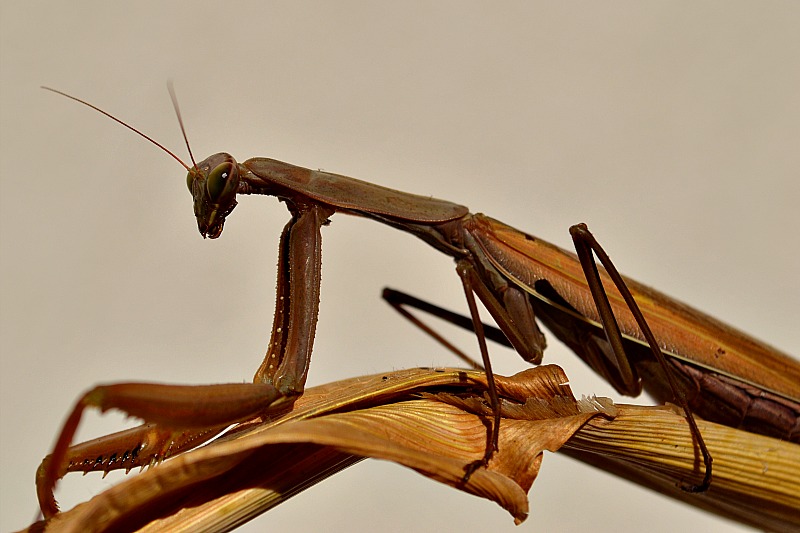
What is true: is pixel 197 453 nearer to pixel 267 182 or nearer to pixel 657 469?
pixel 267 182

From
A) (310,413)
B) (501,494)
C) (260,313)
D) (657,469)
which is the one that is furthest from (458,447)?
(260,313)

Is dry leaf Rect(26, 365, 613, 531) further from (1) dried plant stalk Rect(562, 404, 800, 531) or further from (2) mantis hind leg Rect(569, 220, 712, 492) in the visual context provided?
(2) mantis hind leg Rect(569, 220, 712, 492)

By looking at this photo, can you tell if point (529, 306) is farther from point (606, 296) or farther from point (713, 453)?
point (713, 453)

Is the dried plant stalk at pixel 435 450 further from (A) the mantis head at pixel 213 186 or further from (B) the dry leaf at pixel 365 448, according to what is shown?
(A) the mantis head at pixel 213 186

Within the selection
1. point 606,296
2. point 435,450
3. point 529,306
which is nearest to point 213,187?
point 435,450

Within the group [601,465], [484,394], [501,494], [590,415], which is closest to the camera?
[501,494]

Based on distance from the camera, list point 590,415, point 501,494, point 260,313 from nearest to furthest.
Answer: point 501,494, point 590,415, point 260,313

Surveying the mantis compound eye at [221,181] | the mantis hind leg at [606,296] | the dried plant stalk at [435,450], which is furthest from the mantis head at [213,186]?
the mantis hind leg at [606,296]

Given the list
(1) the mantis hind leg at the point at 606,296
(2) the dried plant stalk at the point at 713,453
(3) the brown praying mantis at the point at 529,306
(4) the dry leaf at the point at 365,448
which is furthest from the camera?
(1) the mantis hind leg at the point at 606,296
